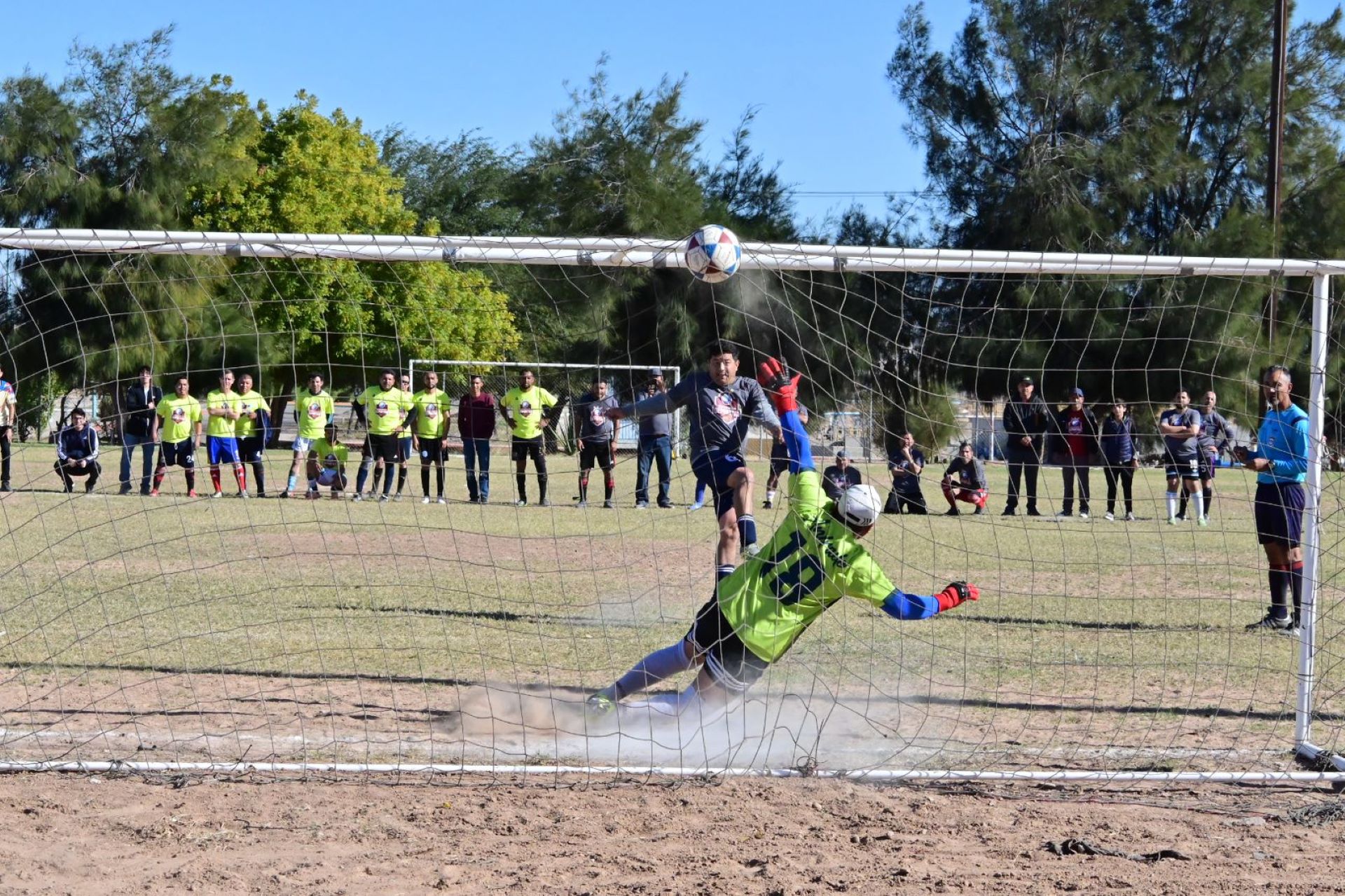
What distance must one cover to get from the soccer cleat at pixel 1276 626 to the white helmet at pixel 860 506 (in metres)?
4.49

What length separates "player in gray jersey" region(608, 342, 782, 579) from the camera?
811cm

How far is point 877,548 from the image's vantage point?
13.0 metres

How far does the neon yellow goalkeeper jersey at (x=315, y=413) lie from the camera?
57.6 feet

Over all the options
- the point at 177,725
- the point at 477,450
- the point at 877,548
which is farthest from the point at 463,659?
the point at 477,450

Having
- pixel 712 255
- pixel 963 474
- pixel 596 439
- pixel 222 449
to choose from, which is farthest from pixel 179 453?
pixel 712 255

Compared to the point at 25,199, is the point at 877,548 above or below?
below

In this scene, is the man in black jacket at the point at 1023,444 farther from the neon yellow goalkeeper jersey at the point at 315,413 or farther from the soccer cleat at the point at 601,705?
the soccer cleat at the point at 601,705

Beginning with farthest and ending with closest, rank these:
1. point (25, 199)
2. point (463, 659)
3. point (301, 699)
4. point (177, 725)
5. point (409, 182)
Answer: point (409, 182)
point (25, 199)
point (463, 659)
point (301, 699)
point (177, 725)

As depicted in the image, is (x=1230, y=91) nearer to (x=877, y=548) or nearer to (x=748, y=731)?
(x=877, y=548)

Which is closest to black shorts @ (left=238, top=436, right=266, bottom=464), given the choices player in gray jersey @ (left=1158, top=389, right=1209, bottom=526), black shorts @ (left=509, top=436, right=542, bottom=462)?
black shorts @ (left=509, top=436, right=542, bottom=462)

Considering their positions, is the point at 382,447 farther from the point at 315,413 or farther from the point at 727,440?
the point at 727,440

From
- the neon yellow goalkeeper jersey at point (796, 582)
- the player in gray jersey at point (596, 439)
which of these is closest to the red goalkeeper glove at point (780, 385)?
the neon yellow goalkeeper jersey at point (796, 582)

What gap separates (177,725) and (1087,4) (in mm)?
32057

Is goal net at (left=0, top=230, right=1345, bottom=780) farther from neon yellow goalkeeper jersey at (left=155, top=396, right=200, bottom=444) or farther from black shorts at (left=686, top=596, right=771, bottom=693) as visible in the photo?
neon yellow goalkeeper jersey at (left=155, top=396, right=200, bottom=444)
